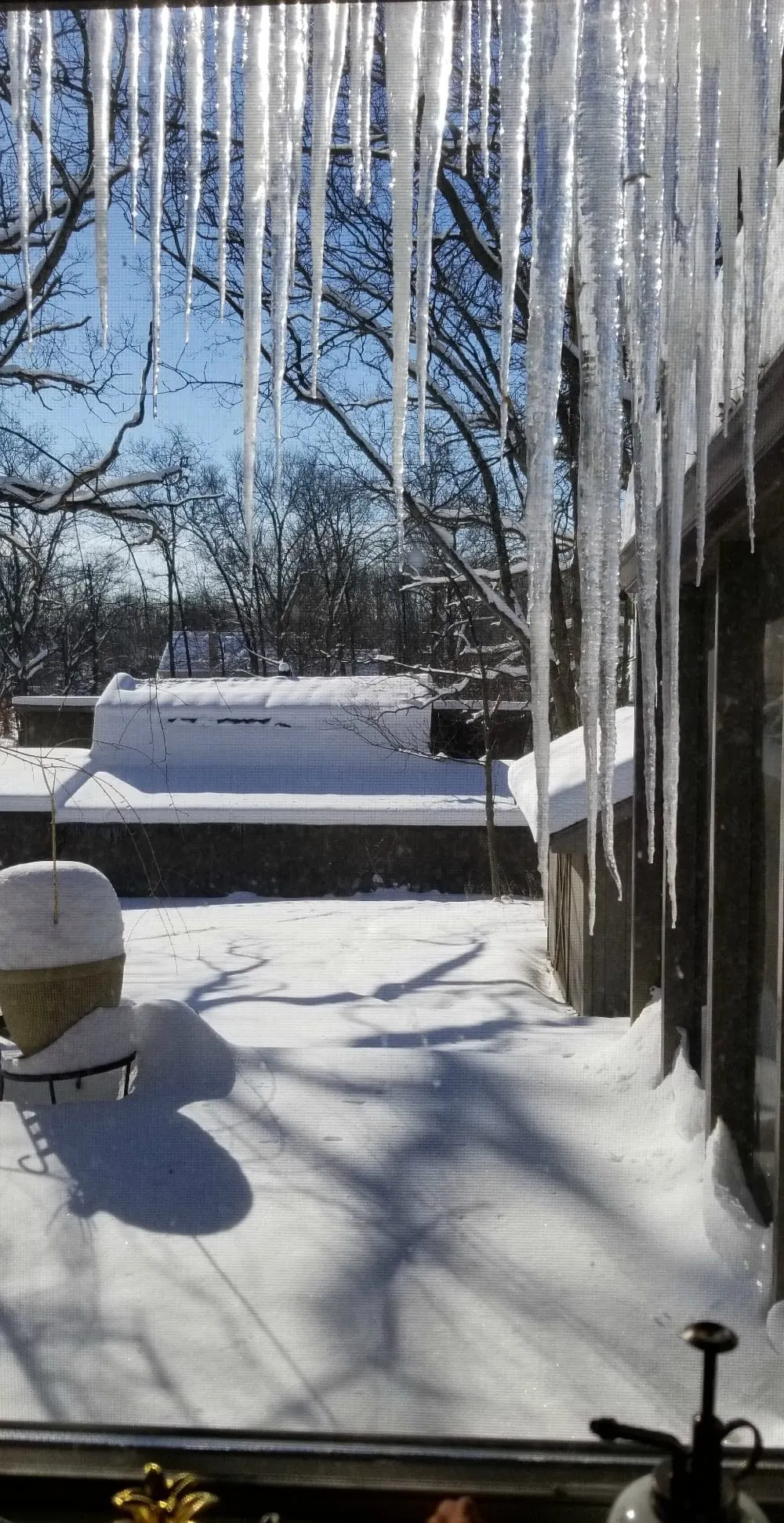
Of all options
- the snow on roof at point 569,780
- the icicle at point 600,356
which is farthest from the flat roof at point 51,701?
the icicle at point 600,356

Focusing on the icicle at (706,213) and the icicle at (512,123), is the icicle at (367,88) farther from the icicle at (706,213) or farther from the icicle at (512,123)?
the icicle at (706,213)

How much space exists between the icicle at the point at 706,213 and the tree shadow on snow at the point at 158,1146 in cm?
111

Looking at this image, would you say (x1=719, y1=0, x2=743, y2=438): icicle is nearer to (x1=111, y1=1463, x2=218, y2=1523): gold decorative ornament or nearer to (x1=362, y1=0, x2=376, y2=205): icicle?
(x1=362, y1=0, x2=376, y2=205): icicle

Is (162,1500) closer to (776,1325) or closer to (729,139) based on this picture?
(776,1325)

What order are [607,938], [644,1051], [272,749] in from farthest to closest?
[272,749], [607,938], [644,1051]

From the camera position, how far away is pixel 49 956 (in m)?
2.12

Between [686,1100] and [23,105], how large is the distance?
163 cm

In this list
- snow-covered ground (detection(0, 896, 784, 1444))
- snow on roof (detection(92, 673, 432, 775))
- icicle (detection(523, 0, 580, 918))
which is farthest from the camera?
snow on roof (detection(92, 673, 432, 775))

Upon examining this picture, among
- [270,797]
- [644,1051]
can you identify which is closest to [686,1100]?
[644,1051]

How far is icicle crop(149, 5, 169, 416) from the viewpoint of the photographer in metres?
0.70

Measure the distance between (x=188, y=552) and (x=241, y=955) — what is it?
1804 millimetres

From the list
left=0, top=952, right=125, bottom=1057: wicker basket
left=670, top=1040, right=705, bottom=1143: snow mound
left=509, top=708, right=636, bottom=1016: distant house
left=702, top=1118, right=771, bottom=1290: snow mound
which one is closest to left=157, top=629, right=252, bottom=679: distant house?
left=509, top=708, right=636, bottom=1016: distant house

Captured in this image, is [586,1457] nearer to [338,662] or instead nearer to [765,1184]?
[765,1184]

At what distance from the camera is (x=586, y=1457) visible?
0.66 metres
